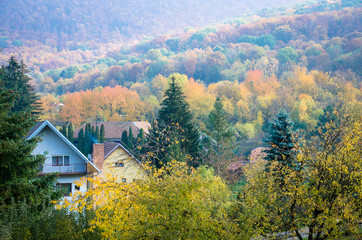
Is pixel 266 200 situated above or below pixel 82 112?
above

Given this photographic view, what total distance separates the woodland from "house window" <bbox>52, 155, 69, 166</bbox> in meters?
5.17

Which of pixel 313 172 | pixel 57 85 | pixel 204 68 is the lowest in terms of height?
pixel 57 85

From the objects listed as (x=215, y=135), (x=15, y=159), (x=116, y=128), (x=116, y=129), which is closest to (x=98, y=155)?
(x=15, y=159)

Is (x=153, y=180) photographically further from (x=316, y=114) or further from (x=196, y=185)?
(x=316, y=114)

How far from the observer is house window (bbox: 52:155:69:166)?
95.4ft

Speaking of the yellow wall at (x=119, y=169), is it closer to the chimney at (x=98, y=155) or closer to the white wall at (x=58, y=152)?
the chimney at (x=98, y=155)

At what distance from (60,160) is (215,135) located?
19908 millimetres

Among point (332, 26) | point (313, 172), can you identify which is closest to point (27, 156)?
point (313, 172)

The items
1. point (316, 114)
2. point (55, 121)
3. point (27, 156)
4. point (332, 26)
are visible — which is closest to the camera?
point (27, 156)

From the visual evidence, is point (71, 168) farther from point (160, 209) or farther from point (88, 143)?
point (88, 143)

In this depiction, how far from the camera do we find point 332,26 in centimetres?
14275

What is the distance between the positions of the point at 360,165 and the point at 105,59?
185375 mm

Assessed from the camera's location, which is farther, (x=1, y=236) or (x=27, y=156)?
(x=27, y=156)

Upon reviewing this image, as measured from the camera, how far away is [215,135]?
4441 cm
